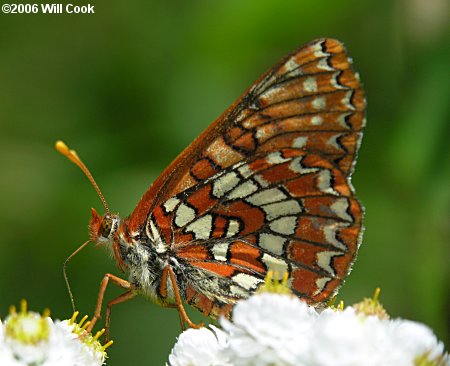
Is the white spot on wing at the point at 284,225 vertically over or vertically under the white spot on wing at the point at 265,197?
under

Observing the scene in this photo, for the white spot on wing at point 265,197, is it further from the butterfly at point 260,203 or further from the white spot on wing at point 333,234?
the white spot on wing at point 333,234

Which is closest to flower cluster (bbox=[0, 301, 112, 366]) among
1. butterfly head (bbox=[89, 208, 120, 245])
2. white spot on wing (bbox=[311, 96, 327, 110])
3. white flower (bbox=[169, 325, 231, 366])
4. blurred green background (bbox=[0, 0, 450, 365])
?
white flower (bbox=[169, 325, 231, 366])

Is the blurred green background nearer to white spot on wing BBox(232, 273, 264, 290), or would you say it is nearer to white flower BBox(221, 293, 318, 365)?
white spot on wing BBox(232, 273, 264, 290)

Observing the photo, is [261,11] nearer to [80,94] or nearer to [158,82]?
[158,82]

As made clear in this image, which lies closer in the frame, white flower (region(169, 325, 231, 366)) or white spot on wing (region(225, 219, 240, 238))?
white flower (region(169, 325, 231, 366))

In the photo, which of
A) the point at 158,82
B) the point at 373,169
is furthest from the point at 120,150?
the point at 373,169

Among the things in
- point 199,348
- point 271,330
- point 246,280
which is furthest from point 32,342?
point 246,280

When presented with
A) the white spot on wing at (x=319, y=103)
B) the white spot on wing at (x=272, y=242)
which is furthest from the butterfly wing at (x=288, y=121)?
the white spot on wing at (x=272, y=242)

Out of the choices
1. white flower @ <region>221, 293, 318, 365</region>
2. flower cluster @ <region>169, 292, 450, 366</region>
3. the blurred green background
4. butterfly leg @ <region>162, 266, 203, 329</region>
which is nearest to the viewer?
flower cluster @ <region>169, 292, 450, 366</region>
